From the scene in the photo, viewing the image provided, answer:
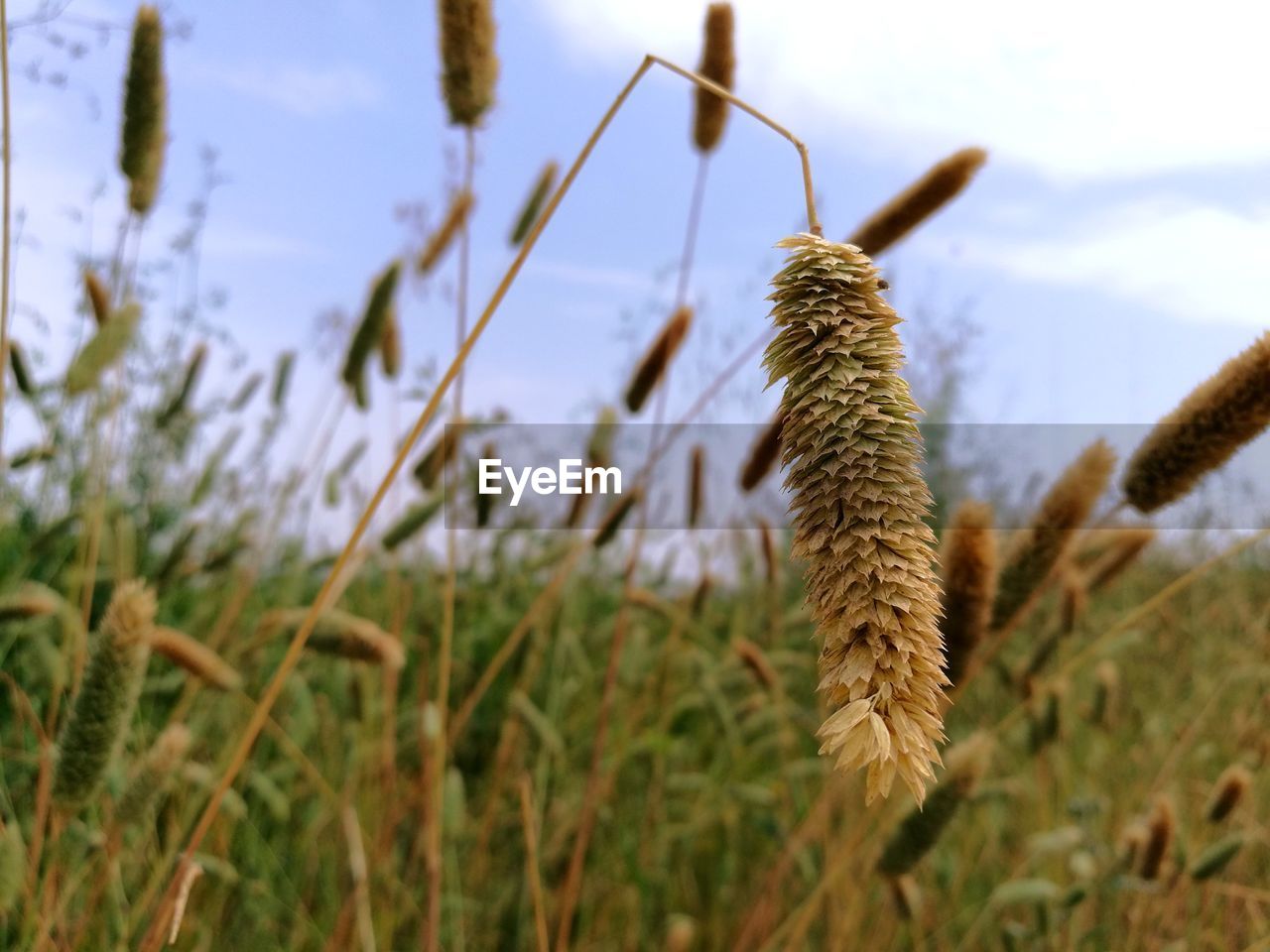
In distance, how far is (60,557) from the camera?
7.82 ft

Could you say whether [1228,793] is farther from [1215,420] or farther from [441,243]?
[441,243]

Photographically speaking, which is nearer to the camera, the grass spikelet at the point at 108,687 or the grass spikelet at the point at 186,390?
the grass spikelet at the point at 108,687

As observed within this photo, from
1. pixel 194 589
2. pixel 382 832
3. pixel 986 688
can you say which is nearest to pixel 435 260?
pixel 382 832

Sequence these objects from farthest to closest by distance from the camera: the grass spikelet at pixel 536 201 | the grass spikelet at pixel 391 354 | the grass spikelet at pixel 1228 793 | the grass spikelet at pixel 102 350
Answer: the grass spikelet at pixel 391 354, the grass spikelet at pixel 536 201, the grass spikelet at pixel 1228 793, the grass spikelet at pixel 102 350

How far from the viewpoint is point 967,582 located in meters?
1.10

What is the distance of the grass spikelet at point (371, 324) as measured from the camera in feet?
5.42

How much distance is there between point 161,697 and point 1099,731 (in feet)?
7.47

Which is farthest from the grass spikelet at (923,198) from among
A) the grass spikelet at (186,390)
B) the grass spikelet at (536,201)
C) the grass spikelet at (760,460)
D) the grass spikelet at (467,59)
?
the grass spikelet at (186,390)

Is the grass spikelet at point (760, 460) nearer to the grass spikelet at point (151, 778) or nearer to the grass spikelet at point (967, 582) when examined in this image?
the grass spikelet at point (967, 582)

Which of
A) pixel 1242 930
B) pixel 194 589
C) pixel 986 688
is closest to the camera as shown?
pixel 1242 930

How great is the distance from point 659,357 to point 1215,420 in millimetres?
793

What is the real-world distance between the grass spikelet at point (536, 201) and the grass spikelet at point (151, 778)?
0.95m

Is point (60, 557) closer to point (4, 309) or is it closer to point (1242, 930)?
point (4, 309)

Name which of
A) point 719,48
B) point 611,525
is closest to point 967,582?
point 611,525
